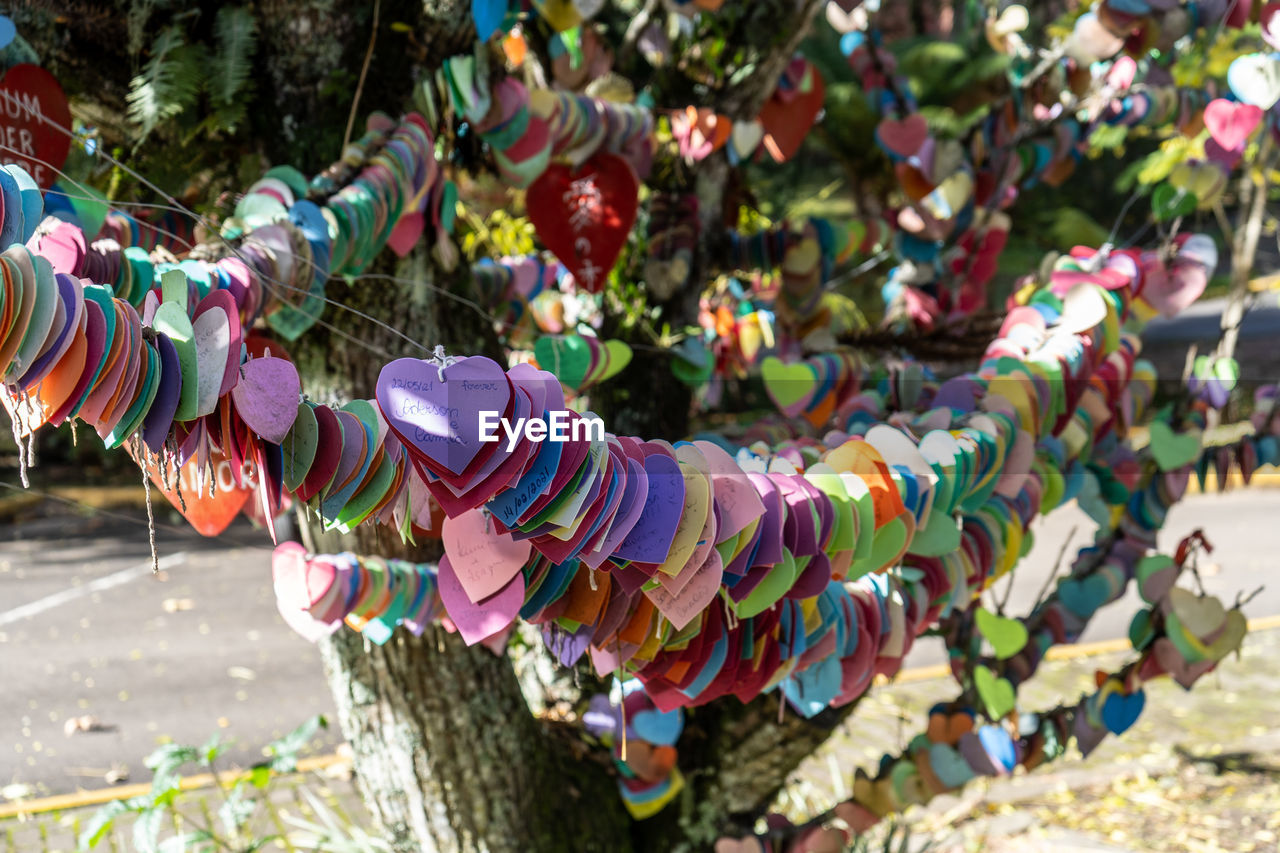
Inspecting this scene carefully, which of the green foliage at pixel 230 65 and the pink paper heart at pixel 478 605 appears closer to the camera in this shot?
the pink paper heart at pixel 478 605

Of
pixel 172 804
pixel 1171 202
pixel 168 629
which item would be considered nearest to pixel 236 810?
pixel 172 804

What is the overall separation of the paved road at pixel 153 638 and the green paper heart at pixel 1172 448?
2621mm

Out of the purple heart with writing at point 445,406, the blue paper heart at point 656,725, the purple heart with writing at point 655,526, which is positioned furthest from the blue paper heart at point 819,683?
the purple heart with writing at point 445,406

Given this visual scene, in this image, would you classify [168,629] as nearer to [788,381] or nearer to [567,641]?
[788,381]

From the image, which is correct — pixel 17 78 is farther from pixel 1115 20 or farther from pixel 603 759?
pixel 1115 20

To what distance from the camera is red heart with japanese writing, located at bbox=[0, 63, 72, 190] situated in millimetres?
1178

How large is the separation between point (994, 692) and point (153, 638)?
15.1ft

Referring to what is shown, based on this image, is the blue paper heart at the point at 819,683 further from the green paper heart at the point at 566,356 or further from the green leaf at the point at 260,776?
the green leaf at the point at 260,776

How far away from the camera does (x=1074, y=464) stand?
1.73 m

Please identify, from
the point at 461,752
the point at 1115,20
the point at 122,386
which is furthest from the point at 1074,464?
the point at 122,386

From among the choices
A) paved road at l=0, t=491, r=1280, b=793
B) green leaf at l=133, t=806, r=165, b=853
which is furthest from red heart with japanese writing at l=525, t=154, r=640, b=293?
paved road at l=0, t=491, r=1280, b=793

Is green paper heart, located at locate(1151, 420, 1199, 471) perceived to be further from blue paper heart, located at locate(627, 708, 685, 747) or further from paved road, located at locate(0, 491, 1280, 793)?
paved road, located at locate(0, 491, 1280, 793)

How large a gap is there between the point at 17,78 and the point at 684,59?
4.23 feet

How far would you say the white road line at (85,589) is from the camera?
5.55 meters
